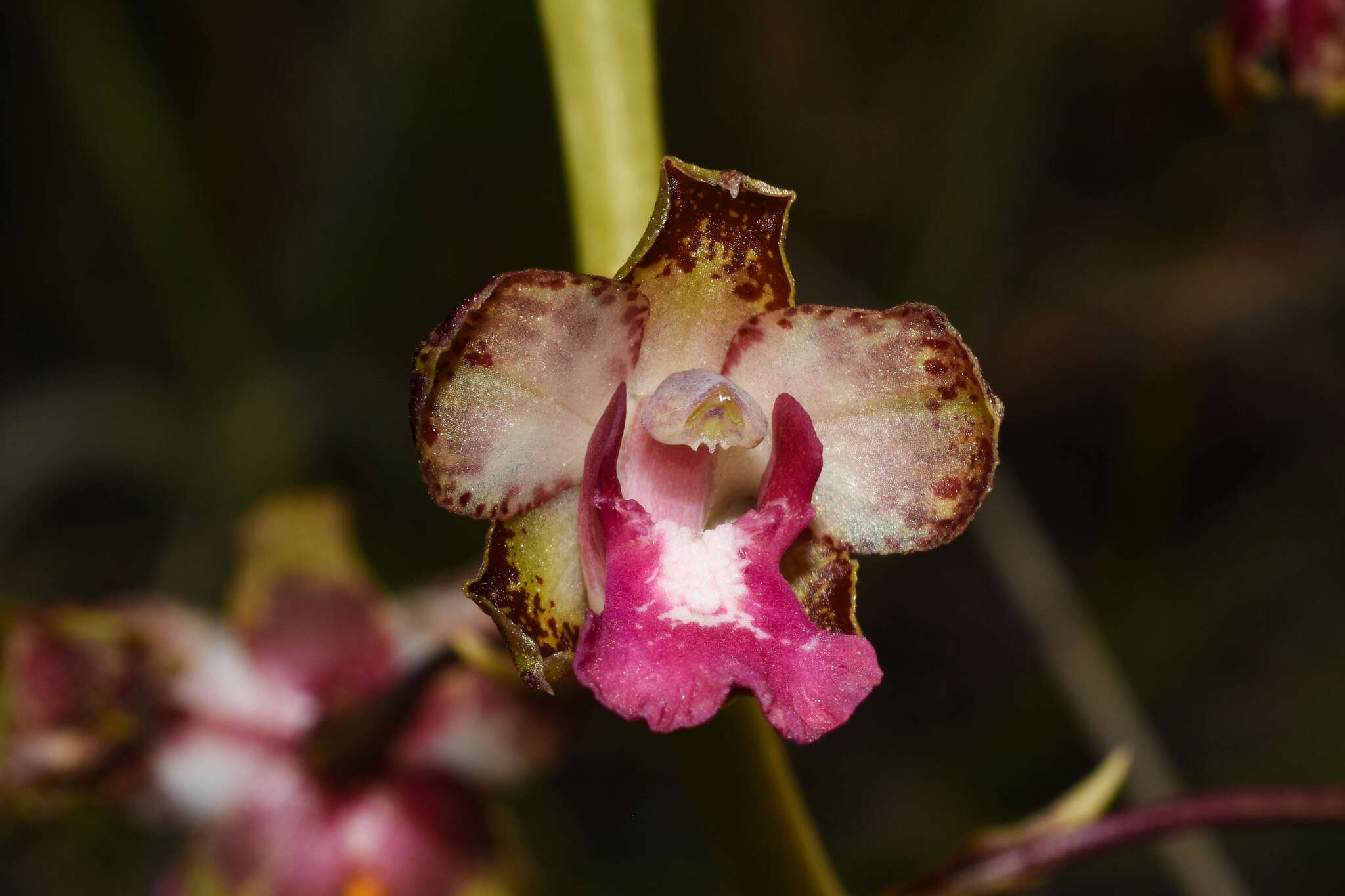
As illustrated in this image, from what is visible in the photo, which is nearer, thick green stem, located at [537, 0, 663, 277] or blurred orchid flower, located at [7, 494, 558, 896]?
thick green stem, located at [537, 0, 663, 277]

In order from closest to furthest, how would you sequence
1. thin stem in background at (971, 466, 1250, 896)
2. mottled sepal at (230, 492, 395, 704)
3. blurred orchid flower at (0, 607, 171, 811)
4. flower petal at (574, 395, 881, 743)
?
flower petal at (574, 395, 881, 743)
blurred orchid flower at (0, 607, 171, 811)
mottled sepal at (230, 492, 395, 704)
thin stem in background at (971, 466, 1250, 896)

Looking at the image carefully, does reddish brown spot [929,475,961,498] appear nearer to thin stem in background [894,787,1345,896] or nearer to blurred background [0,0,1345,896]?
thin stem in background [894,787,1345,896]

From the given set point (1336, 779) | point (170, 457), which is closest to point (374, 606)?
point (170, 457)

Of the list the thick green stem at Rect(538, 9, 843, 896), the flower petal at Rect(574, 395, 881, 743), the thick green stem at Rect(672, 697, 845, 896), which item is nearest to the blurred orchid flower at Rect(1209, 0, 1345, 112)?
the thick green stem at Rect(538, 9, 843, 896)

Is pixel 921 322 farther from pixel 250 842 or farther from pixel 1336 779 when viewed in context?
pixel 1336 779

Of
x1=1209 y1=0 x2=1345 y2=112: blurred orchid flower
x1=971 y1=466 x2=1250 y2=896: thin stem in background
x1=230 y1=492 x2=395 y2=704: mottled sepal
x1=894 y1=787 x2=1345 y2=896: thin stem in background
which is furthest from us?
x1=971 y1=466 x2=1250 y2=896: thin stem in background

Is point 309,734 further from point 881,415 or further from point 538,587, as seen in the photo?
point 881,415

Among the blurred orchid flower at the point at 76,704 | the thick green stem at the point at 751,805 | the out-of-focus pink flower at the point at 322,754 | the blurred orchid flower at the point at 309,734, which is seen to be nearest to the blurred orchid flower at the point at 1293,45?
the thick green stem at the point at 751,805
